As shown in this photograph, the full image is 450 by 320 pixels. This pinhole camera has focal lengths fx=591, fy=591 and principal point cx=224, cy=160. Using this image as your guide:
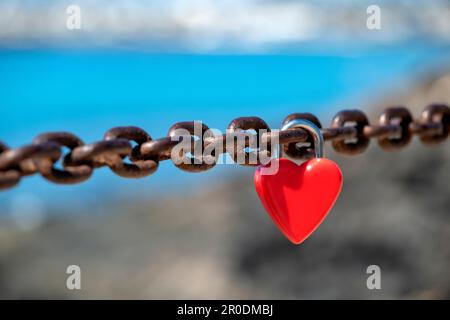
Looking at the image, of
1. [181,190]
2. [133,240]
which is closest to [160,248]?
[133,240]

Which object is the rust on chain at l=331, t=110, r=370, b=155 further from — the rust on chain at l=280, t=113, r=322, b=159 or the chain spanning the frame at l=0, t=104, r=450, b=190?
the rust on chain at l=280, t=113, r=322, b=159

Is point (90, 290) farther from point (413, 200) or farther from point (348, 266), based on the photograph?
point (413, 200)

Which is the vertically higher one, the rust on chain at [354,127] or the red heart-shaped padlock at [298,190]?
the rust on chain at [354,127]

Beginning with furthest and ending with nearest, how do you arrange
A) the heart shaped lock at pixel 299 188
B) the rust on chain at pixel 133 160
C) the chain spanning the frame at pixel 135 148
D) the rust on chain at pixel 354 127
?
1. the rust on chain at pixel 354 127
2. the heart shaped lock at pixel 299 188
3. the rust on chain at pixel 133 160
4. the chain spanning the frame at pixel 135 148

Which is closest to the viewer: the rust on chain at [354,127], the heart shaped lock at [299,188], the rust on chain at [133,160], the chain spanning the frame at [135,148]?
the chain spanning the frame at [135,148]

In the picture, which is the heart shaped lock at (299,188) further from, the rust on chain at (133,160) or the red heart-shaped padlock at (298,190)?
the rust on chain at (133,160)

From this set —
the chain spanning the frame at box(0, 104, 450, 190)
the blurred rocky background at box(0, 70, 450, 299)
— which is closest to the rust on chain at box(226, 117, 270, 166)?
the chain spanning the frame at box(0, 104, 450, 190)

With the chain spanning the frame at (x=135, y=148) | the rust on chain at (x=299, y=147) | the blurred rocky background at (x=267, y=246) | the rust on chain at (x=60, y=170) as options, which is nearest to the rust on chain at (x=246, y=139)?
the chain spanning the frame at (x=135, y=148)

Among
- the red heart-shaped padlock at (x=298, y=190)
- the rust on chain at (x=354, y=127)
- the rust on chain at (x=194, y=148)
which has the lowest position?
the red heart-shaped padlock at (x=298, y=190)
